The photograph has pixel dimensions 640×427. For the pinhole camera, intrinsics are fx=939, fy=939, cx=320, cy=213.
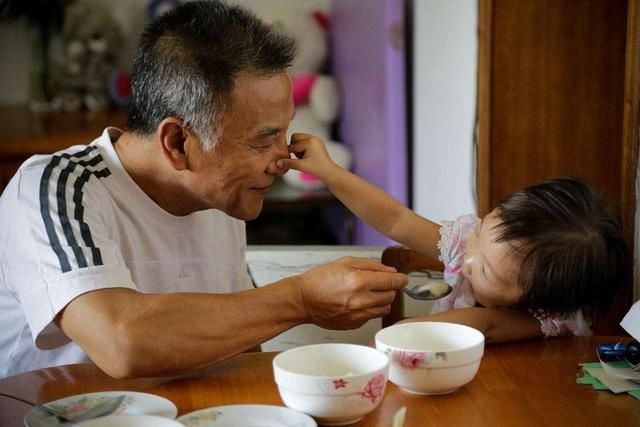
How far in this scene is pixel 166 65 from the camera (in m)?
1.58

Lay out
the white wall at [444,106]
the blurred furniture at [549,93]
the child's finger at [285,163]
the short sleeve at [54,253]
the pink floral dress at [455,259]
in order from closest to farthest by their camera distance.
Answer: the short sleeve at [54,253] → the child's finger at [285,163] → the pink floral dress at [455,259] → the blurred furniture at [549,93] → the white wall at [444,106]

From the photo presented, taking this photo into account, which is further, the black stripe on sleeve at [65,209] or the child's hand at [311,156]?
the child's hand at [311,156]

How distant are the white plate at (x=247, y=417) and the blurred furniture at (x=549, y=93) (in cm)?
114

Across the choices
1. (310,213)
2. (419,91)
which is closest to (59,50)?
(310,213)

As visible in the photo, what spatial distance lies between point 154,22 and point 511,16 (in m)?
0.92

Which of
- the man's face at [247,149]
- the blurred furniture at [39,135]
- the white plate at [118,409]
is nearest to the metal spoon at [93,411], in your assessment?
the white plate at [118,409]

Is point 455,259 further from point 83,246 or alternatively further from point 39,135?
point 39,135

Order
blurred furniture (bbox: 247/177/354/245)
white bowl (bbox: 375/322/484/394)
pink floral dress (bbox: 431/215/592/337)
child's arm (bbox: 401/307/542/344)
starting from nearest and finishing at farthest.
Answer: white bowl (bbox: 375/322/484/394), child's arm (bbox: 401/307/542/344), pink floral dress (bbox: 431/215/592/337), blurred furniture (bbox: 247/177/354/245)

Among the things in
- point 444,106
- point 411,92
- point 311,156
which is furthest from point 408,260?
point 411,92

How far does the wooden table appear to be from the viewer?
1235 mm

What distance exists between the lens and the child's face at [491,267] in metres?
1.58

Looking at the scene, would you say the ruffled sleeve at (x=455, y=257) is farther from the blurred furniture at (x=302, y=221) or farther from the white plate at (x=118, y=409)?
the blurred furniture at (x=302, y=221)

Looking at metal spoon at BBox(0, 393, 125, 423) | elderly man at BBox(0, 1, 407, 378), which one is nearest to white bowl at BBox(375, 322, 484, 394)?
elderly man at BBox(0, 1, 407, 378)

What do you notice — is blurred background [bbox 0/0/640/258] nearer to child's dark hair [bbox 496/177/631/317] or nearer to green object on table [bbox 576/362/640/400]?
child's dark hair [bbox 496/177/631/317]
